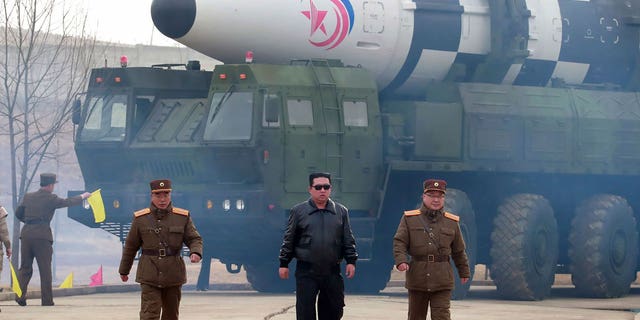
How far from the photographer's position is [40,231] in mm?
20344

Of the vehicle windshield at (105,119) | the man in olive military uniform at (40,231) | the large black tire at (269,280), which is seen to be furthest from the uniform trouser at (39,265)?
the large black tire at (269,280)

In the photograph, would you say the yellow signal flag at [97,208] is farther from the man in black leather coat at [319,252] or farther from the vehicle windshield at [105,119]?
the man in black leather coat at [319,252]

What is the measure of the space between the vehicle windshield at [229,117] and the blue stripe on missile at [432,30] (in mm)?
3085

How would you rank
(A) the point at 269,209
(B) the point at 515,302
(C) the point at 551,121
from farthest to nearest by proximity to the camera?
1. (C) the point at 551,121
2. (B) the point at 515,302
3. (A) the point at 269,209

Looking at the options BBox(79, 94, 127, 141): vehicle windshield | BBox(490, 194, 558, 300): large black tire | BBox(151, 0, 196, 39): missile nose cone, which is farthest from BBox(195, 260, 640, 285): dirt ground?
BBox(151, 0, 196, 39): missile nose cone

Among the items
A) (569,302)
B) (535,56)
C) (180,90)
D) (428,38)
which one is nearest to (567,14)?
(535,56)

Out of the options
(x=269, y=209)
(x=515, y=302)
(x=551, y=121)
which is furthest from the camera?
(x=551, y=121)

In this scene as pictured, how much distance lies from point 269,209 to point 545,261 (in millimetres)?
4646

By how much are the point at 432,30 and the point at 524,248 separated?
11.2 ft

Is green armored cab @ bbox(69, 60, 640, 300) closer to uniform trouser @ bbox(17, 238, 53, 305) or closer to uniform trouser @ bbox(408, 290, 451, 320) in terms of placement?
uniform trouser @ bbox(17, 238, 53, 305)

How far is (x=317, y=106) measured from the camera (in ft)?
71.4

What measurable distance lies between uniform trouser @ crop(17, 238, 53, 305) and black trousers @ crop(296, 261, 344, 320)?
23.7ft

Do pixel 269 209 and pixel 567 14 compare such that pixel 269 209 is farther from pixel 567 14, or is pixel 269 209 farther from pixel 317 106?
pixel 567 14

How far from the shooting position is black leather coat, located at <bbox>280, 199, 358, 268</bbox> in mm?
13633
